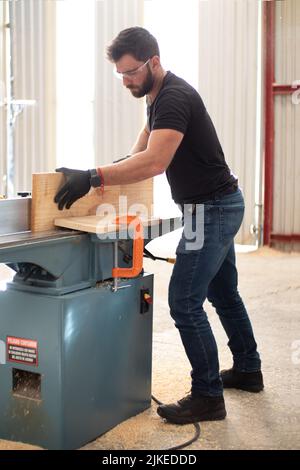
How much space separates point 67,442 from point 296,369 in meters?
1.09

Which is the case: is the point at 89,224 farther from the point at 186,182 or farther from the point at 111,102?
the point at 111,102

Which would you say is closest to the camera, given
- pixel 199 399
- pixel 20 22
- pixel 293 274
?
pixel 199 399

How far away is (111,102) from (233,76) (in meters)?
1.00

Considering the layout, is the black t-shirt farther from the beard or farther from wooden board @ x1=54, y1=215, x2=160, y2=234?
wooden board @ x1=54, y1=215, x2=160, y2=234

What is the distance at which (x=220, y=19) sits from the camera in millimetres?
4898

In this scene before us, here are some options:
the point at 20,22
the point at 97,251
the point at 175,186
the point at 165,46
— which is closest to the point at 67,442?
the point at 97,251

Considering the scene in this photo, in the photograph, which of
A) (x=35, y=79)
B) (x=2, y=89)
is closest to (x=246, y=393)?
(x=35, y=79)

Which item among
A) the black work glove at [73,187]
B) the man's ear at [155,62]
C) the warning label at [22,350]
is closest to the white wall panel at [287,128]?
the man's ear at [155,62]

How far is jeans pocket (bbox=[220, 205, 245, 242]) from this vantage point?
6.28ft

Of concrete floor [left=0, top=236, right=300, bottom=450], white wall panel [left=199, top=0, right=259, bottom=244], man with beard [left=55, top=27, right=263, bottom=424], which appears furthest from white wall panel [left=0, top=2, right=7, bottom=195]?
man with beard [left=55, top=27, right=263, bottom=424]

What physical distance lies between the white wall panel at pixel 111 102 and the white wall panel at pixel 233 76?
0.59 metres

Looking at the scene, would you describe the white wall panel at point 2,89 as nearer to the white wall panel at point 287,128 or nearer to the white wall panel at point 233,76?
the white wall panel at point 233,76

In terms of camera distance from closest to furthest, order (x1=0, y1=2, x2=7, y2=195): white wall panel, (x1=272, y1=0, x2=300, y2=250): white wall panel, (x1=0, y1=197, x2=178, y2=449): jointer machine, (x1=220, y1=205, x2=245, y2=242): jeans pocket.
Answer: (x1=0, y1=197, x2=178, y2=449): jointer machine → (x1=220, y1=205, x2=245, y2=242): jeans pocket → (x1=272, y1=0, x2=300, y2=250): white wall panel → (x1=0, y1=2, x2=7, y2=195): white wall panel
